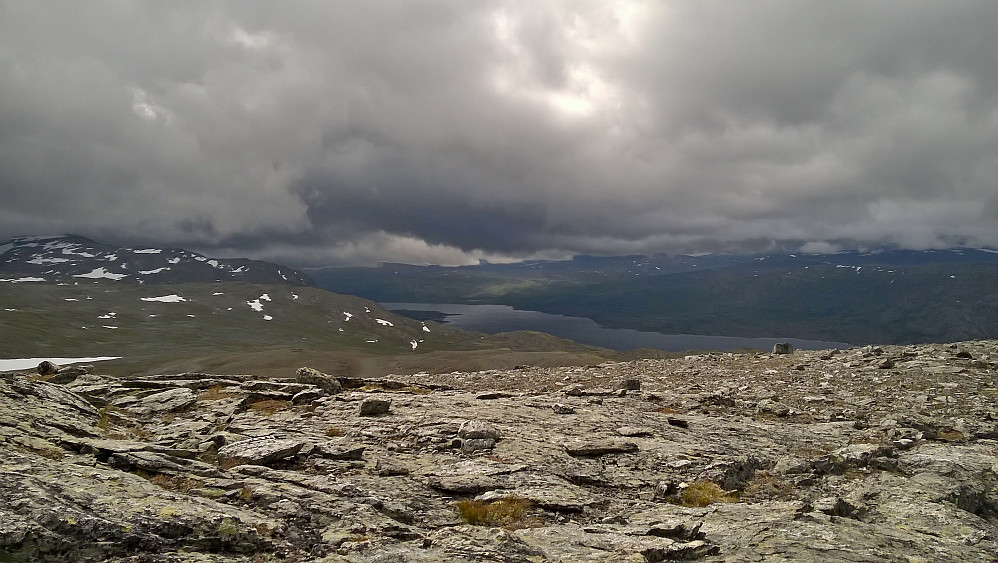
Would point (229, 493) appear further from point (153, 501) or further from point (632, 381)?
point (632, 381)

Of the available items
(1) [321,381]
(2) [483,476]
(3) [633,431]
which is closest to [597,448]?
(3) [633,431]

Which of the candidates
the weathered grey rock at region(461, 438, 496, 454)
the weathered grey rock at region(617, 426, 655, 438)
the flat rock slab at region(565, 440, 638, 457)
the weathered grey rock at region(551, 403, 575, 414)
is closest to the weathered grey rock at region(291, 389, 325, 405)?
the weathered grey rock at region(461, 438, 496, 454)

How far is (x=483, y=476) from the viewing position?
12.9 m

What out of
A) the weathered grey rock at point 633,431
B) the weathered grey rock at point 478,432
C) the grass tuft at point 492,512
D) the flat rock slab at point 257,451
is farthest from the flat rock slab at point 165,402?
the weathered grey rock at point 633,431

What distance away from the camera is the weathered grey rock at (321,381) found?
23.6 m

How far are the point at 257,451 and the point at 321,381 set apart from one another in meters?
11.9

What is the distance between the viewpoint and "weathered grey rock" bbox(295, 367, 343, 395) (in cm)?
2356

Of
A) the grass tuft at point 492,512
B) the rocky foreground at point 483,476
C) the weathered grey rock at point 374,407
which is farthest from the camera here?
the weathered grey rock at point 374,407

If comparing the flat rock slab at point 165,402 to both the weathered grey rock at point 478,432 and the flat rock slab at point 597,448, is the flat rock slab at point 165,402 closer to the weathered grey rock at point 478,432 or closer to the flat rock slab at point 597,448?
the weathered grey rock at point 478,432

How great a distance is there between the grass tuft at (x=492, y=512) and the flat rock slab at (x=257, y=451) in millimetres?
5431

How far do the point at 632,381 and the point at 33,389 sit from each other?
87.9ft

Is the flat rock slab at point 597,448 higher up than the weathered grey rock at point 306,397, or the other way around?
the weathered grey rock at point 306,397

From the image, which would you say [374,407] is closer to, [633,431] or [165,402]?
[165,402]

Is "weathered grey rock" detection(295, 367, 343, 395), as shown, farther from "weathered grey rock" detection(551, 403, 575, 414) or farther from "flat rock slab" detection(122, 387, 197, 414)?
"weathered grey rock" detection(551, 403, 575, 414)
